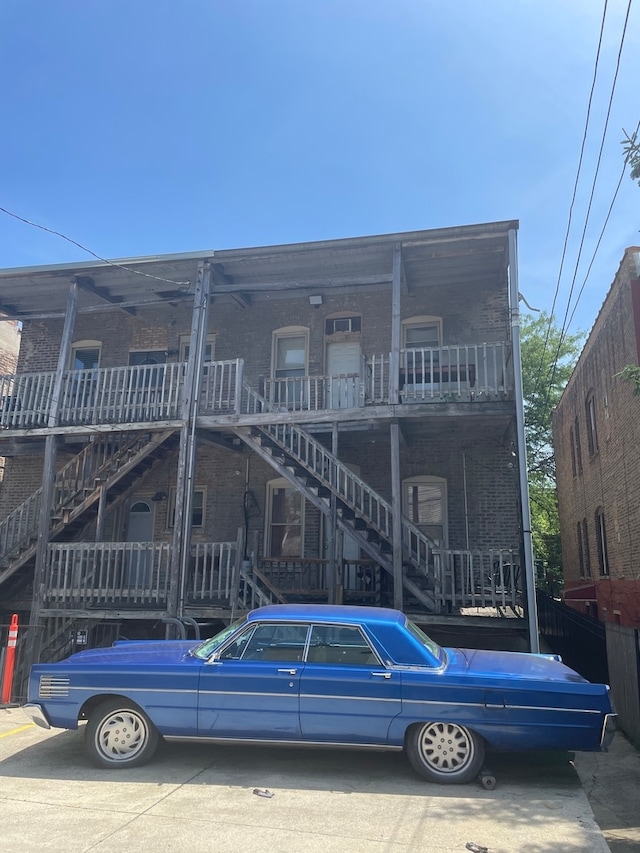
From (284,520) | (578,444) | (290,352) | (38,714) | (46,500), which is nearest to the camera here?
(38,714)

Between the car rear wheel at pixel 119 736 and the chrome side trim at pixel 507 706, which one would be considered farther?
the car rear wheel at pixel 119 736

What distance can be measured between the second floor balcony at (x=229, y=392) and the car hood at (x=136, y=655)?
5.84m

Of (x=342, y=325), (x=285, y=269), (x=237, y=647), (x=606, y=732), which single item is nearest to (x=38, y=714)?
(x=237, y=647)

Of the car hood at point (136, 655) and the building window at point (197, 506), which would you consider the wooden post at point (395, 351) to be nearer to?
the building window at point (197, 506)

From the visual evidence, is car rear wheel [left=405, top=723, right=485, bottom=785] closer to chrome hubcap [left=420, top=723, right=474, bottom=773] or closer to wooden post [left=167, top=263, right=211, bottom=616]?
chrome hubcap [left=420, top=723, right=474, bottom=773]

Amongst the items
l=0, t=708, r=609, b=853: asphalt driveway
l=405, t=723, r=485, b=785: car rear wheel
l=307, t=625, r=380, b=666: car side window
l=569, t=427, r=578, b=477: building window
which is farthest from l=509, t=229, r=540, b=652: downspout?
l=569, t=427, r=578, b=477: building window

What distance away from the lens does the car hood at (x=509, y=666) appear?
18.0 ft

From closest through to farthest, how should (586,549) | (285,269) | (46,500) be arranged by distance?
(46,500) < (285,269) < (586,549)

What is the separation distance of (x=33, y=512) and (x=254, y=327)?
6475 millimetres

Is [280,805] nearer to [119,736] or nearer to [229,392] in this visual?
[119,736]

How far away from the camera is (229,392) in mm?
12047

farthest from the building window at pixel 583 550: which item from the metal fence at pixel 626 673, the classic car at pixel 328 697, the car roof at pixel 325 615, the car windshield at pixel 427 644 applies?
the car roof at pixel 325 615

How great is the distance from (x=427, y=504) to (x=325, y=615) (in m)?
7.67

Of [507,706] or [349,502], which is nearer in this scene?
[507,706]
